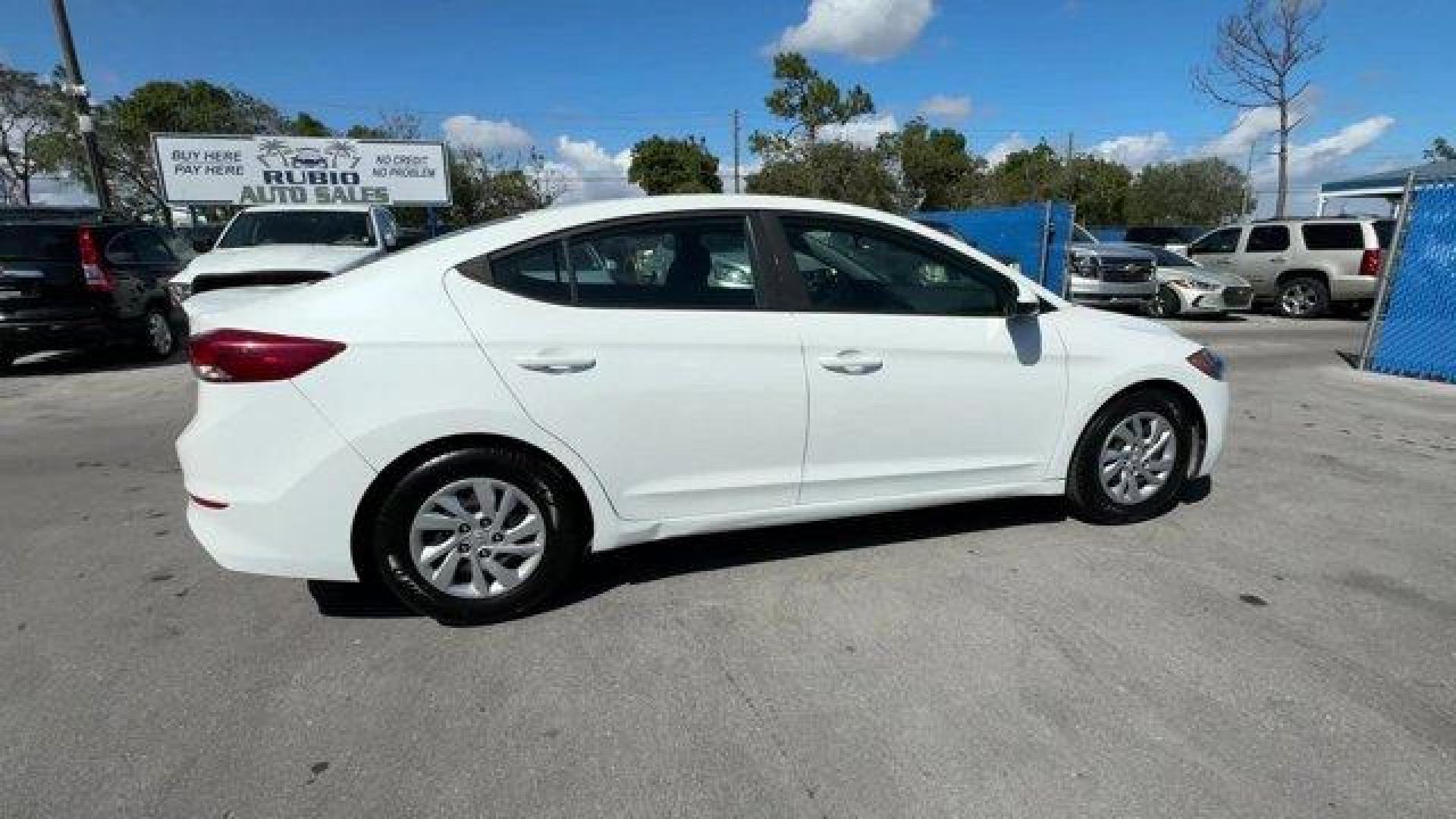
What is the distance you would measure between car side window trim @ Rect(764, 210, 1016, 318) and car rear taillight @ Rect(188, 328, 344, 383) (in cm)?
171

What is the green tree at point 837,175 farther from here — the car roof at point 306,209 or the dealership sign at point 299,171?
the car roof at point 306,209

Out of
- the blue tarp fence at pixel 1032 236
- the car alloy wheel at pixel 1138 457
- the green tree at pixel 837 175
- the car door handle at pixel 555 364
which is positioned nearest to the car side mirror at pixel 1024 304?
the car alloy wheel at pixel 1138 457

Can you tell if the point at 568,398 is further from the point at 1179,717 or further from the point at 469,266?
the point at 1179,717

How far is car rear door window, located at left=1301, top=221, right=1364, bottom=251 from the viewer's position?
1441 cm

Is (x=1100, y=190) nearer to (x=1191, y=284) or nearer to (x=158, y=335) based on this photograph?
(x=1191, y=284)

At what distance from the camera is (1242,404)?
23.4ft

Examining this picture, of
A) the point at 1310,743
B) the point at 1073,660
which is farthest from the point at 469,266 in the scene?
the point at 1310,743

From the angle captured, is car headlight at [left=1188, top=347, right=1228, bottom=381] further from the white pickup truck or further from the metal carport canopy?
the metal carport canopy

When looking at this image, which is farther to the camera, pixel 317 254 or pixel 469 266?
pixel 317 254

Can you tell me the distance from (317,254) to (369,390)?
5757 millimetres

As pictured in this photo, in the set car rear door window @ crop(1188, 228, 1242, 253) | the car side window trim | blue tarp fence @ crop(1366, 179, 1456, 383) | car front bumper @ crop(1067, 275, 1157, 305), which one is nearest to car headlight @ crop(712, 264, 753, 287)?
the car side window trim

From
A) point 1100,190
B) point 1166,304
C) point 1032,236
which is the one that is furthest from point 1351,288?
point 1100,190

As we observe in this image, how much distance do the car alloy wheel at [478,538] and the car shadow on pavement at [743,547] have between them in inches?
9.8

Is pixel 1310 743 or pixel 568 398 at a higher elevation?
pixel 568 398
